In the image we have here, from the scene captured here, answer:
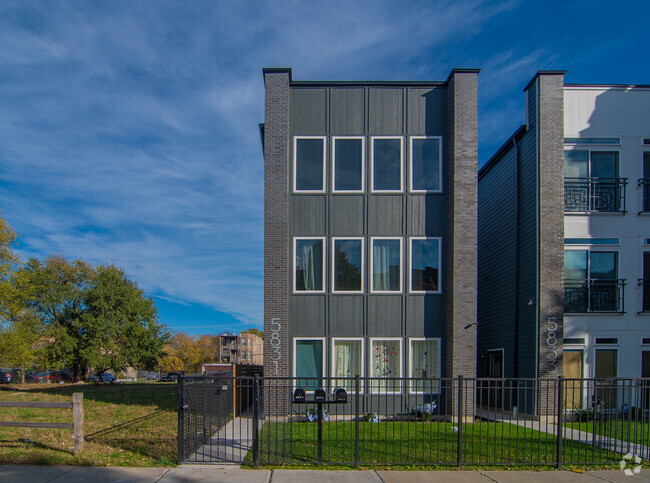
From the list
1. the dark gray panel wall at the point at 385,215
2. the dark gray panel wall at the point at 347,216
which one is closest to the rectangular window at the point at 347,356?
the dark gray panel wall at the point at 347,216

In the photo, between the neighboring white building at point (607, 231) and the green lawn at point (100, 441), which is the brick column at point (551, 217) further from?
the green lawn at point (100, 441)

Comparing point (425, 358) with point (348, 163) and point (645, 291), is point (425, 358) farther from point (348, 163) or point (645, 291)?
point (645, 291)

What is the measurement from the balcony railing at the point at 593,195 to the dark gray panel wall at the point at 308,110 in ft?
26.4

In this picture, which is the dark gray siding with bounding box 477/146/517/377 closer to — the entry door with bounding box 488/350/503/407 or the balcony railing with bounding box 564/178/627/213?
the entry door with bounding box 488/350/503/407

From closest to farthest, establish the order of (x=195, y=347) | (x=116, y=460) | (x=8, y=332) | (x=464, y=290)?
(x=116, y=460)
(x=464, y=290)
(x=8, y=332)
(x=195, y=347)

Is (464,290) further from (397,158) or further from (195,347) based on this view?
(195,347)

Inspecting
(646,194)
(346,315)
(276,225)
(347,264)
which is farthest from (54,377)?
(646,194)

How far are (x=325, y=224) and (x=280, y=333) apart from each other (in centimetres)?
352

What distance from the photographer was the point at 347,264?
14523 millimetres

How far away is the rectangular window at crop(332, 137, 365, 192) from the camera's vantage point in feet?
48.1

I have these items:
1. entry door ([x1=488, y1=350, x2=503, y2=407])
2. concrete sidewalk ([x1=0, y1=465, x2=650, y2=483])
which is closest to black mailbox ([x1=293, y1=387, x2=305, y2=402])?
concrete sidewalk ([x1=0, y1=465, x2=650, y2=483])

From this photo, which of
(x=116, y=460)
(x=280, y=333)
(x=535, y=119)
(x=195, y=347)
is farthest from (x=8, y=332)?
(x=195, y=347)

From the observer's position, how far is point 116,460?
813cm

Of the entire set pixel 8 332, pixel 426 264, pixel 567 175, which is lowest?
pixel 8 332
